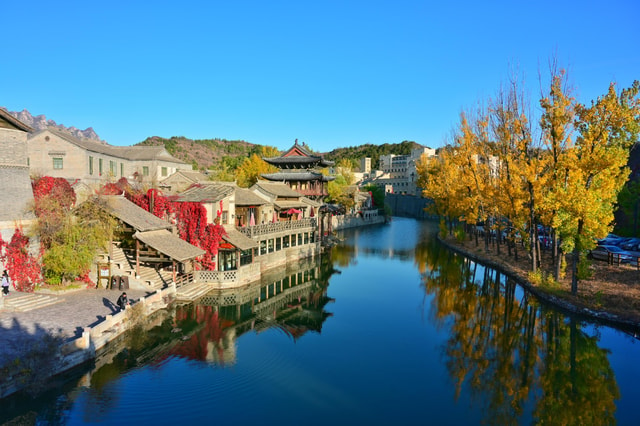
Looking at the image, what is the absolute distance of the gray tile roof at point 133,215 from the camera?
2758 centimetres

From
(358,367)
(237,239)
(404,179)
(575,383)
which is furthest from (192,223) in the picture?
(404,179)

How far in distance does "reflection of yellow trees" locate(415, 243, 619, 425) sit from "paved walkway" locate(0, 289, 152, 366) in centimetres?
1811

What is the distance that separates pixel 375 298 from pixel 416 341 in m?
9.39

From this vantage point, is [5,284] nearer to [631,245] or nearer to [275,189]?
[275,189]

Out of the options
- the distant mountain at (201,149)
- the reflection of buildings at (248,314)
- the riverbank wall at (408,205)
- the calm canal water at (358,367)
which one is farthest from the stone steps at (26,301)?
the distant mountain at (201,149)

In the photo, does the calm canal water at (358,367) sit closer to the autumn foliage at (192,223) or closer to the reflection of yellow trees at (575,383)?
the reflection of yellow trees at (575,383)

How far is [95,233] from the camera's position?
26.5 metres

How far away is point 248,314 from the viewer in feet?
90.0

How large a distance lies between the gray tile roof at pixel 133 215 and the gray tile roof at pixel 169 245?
0.50 m

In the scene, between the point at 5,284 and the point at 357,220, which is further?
the point at 357,220

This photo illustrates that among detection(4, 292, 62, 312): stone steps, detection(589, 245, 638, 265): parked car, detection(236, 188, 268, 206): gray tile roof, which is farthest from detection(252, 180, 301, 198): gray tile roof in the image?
detection(589, 245, 638, 265): parked car

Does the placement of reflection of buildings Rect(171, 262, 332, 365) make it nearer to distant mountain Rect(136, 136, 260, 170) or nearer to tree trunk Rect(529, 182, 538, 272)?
tree trunk Rect(529, 182, 538, 272)

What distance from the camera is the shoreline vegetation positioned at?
24.9 m

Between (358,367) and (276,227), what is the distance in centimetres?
2365
